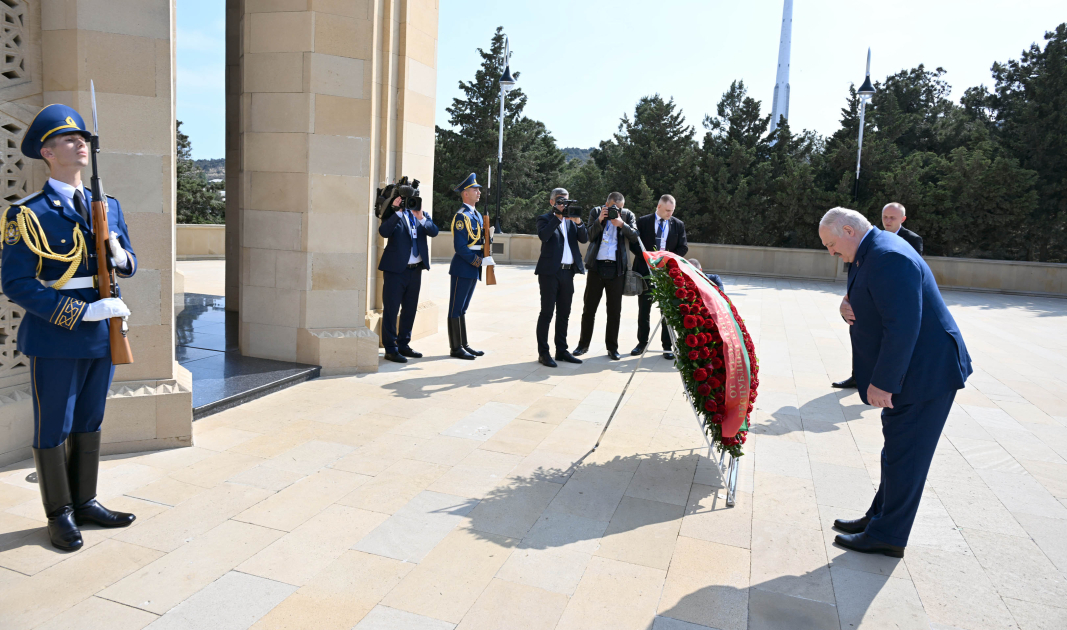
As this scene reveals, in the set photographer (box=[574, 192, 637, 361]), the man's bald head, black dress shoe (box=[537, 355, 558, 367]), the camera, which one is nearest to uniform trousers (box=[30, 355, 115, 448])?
black dress shoe (box=[537, 355, 558, 367])

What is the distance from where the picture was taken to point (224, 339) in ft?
28.4

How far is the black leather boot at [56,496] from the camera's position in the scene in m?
3.71

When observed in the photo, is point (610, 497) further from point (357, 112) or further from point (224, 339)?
point (224, 339)

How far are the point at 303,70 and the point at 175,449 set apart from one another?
4.10 m

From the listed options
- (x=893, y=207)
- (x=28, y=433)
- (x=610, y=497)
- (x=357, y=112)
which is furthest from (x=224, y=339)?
(x=893, y=207)

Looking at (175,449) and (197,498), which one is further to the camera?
(175,449)

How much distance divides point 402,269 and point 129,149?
374cm

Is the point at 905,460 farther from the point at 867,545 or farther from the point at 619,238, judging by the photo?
the point at 619,238

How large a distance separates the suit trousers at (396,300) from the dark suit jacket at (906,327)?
567 centimetres

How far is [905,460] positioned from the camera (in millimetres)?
3912

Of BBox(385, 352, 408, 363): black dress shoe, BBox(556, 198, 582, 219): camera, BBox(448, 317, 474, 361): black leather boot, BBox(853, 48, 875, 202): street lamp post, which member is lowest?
BBox(385, 352, 408, 363): black dress shoe

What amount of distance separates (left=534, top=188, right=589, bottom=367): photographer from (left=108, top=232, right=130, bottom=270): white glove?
200 inches

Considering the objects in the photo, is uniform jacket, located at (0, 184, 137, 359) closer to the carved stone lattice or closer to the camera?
the carved stone lattice

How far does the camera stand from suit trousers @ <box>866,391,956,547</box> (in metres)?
3.85
